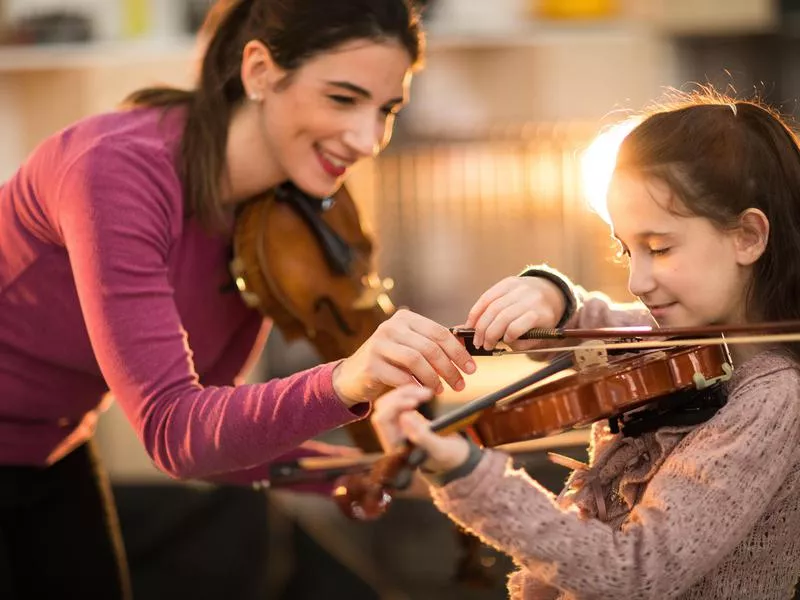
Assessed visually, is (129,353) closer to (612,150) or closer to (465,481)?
(465,481)

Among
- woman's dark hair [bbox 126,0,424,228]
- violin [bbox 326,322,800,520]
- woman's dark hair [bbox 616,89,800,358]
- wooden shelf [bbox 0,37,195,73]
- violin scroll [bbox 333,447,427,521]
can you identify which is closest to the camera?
violin scroll [bbox 333,447,427,521]

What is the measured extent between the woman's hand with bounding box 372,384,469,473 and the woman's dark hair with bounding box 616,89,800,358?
1.35 feet

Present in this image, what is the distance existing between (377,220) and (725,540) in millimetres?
2851

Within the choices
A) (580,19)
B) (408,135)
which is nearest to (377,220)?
(408,135)

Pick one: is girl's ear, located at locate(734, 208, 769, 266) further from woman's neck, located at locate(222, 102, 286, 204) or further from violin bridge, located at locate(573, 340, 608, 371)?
woman's neck, located at locate(222, 102, 286, 204)

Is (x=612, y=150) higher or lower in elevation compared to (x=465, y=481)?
higher

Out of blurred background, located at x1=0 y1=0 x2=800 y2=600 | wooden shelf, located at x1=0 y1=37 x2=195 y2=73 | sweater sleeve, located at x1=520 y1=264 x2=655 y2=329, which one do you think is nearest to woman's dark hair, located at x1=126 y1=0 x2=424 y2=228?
sweater sleeve, located at x1=520 y1=264 x2=655 y2=329

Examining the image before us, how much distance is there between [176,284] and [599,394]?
26.1 inches

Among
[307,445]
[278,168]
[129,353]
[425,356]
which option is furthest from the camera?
[307,445]

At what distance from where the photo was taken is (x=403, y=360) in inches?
43.3

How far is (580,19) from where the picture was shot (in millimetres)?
3645

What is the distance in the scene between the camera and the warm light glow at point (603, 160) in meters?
1.28

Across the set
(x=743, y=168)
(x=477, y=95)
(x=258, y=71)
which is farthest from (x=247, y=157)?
(x=477, y=95)

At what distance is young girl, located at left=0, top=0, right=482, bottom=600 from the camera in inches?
47.3
